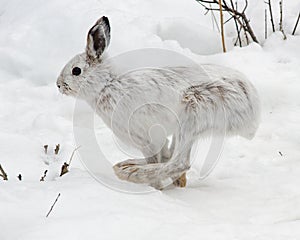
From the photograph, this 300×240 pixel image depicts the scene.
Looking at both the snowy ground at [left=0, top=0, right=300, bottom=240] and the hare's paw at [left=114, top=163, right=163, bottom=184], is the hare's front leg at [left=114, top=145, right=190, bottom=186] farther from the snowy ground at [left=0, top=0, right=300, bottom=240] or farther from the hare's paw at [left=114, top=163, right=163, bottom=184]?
the snowy ground at [left=0, top=0, right=300, bottom=240]

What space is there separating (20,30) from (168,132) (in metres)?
2.46

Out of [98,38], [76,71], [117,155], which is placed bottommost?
[117,155]

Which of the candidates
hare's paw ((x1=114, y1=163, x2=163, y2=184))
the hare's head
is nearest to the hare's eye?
the hare's head

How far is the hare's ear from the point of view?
3.24m

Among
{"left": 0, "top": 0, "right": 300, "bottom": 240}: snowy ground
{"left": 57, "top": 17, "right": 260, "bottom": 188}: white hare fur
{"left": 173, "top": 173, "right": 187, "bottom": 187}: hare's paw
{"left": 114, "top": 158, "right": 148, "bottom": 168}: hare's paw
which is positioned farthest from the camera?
{"left": 173, "top": 173, "right": 187, "bottom": 187}: hare's paw

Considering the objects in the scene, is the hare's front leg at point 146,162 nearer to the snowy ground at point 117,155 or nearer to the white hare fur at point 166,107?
the white hare fur at point 166,107

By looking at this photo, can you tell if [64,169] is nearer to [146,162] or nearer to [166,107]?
[146,162]

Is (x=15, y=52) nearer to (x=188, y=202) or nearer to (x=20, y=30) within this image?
(x=20, y=30)

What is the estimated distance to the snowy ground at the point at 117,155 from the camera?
96.6 inches

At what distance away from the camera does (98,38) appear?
3.28 meters

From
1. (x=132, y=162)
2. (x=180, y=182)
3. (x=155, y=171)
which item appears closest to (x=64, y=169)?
(x=132, y=162)

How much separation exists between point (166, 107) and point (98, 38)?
52cm

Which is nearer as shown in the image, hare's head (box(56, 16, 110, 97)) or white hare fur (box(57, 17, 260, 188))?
white hare fur (box(57, 17, 260, 188))

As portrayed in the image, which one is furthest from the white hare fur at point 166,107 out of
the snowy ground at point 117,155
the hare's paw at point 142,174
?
the snowy ground at point 117,155
